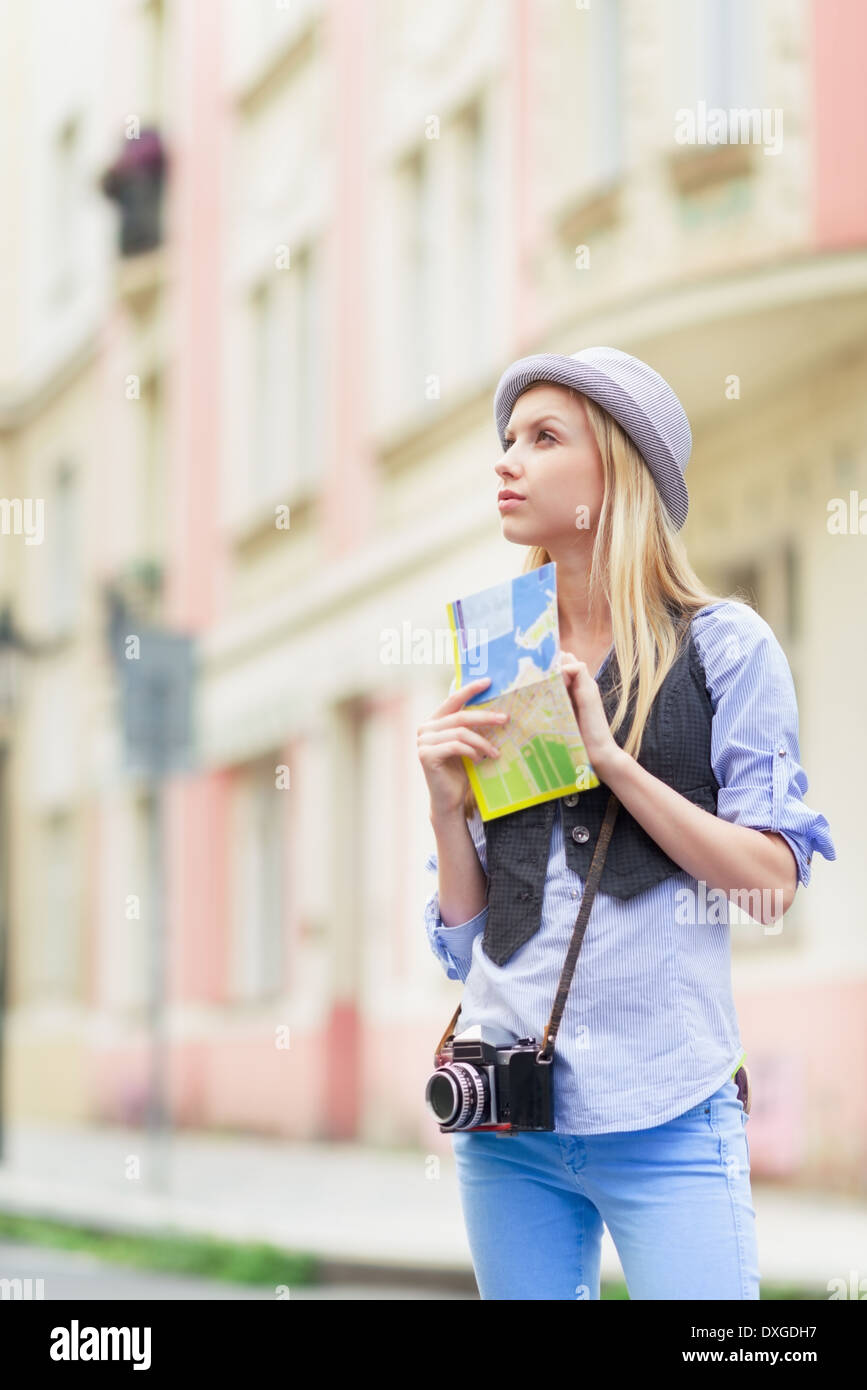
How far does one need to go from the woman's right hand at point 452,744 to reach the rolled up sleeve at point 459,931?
3.0 inches

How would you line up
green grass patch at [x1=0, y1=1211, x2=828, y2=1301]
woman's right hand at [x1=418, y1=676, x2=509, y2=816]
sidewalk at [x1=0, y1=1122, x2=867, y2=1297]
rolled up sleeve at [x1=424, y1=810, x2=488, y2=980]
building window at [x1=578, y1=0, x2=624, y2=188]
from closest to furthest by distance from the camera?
woman's right hand at [x1=418, y1=676, x2=509, y2=816], rolled up sleeve at [x1=424, y1=810, x2=488, y2=980], sidewalk at [x1=0, y1=1122, x2=867, y2=1297], green grass patch at [x1=0, y1=1211, x2=828, y2=1301], building window at [x1=578, y1=0, x2=624, y2=188]

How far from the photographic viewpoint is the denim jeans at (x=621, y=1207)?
6.97 ft

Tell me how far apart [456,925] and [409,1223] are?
22.4ft

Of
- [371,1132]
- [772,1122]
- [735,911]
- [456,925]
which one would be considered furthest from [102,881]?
[456,925]

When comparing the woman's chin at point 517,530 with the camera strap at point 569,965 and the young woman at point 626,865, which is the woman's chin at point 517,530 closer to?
the young woman at point 626,865

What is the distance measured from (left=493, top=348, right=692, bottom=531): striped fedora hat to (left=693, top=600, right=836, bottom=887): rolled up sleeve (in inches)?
7.4

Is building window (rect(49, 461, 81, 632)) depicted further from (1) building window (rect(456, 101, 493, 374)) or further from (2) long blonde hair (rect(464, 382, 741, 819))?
(2) long blonde hair (rect(464, 382, 741, 819))

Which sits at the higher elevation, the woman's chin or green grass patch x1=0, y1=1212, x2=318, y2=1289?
the woman's chin

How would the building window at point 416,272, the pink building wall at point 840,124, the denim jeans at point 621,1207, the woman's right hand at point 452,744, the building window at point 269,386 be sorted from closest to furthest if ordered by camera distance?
the denim jeans at point 621,1207, the woman's right hand at point 452,744, the pink building wall at point 840,124, the building window at point 416,272, the building window at point 269,386

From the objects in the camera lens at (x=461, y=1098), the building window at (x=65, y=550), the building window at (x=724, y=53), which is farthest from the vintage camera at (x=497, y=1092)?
the building window at (x=65, y=550)

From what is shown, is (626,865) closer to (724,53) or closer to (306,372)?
(724,53)

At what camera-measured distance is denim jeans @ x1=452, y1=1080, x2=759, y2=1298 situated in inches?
83.7

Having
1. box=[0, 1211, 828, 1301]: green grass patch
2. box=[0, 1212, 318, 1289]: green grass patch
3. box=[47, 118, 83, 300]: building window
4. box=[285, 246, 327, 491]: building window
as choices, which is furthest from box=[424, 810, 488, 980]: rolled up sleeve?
box=[47, 118, 83, 300]: building window

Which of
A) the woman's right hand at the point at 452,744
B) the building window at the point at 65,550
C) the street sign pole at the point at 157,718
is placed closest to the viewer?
the woman's right hand at the point at 452,744
